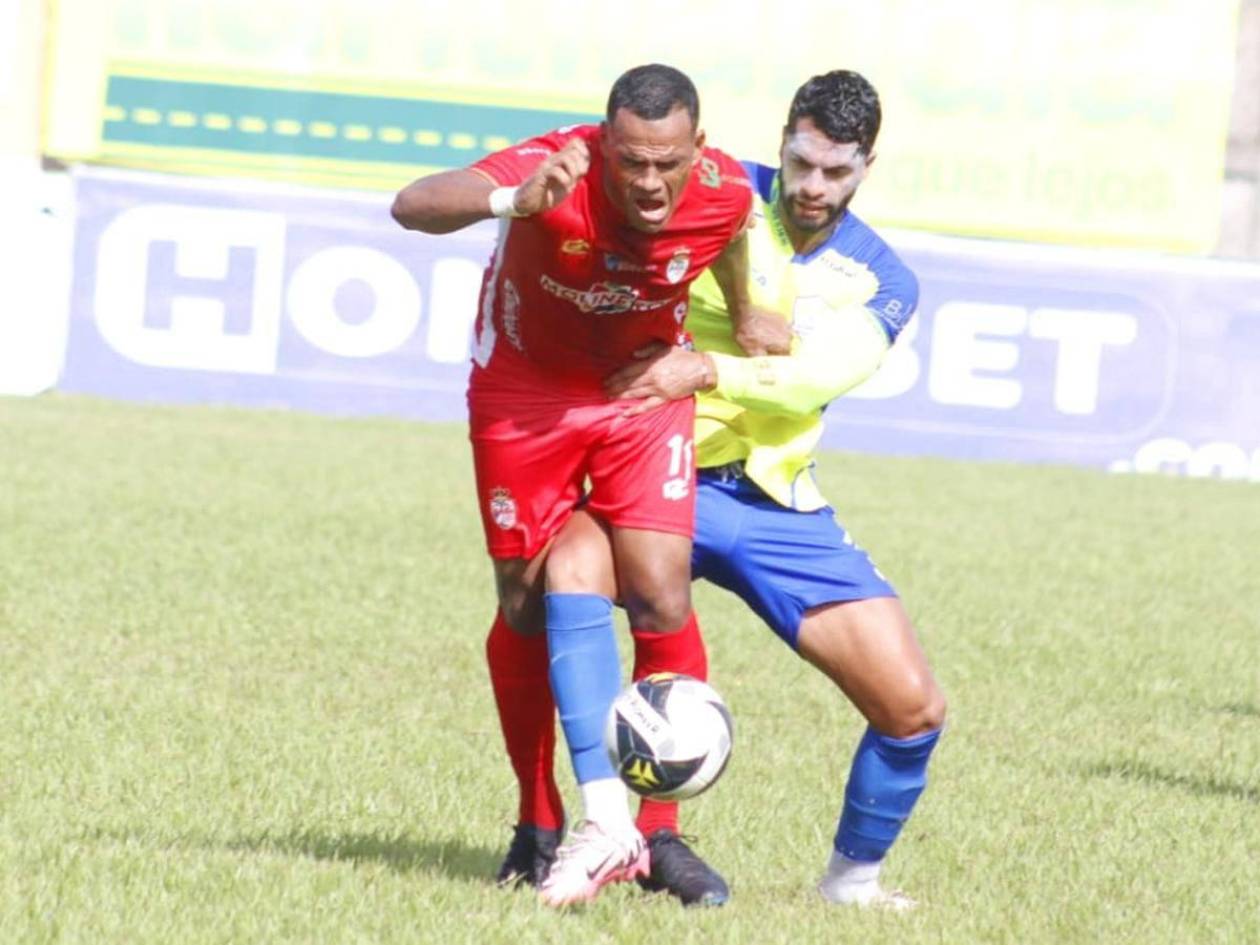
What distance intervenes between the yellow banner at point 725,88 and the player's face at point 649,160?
65.3 feet

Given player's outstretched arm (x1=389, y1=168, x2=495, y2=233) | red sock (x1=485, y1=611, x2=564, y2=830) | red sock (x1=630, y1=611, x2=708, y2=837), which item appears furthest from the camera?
A: red sock (x1=485, y1=611, x2=564, y2=830)

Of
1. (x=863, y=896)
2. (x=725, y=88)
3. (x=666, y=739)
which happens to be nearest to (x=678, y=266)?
(x=666, y=739)

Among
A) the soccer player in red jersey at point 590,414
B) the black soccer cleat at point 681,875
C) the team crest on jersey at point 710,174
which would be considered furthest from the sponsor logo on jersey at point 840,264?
the black soccer cleat at point 681,875

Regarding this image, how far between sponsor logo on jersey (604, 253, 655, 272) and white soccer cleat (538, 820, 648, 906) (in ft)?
4.29

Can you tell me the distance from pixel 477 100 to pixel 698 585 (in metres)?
12.5

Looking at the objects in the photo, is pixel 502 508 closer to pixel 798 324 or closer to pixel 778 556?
pixel 778 556

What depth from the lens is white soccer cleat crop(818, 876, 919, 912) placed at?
6297 mm

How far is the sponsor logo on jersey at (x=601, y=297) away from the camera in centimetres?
589

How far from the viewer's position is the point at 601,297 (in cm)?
591

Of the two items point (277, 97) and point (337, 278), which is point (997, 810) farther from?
point (277, 97)

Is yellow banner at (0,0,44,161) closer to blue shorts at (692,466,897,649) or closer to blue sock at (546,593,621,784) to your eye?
blue shorts at (692,466,897,649)

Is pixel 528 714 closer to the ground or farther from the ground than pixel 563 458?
closer to the ground

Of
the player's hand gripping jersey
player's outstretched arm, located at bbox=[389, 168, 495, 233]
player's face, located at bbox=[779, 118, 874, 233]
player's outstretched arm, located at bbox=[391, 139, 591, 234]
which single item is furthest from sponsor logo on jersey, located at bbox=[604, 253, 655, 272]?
player's face, located at bbox=[779, 118, 874, 233]

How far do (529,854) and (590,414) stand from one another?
116 centimetres
